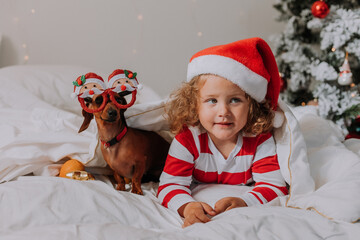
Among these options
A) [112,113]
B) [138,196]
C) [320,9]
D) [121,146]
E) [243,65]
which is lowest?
[138,196]

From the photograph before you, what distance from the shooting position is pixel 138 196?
929mm

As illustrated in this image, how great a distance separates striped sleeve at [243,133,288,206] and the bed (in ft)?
0.09

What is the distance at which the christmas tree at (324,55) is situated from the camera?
6.35 ft

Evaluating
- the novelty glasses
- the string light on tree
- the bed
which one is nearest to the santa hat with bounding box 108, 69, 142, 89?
the novelty glasses

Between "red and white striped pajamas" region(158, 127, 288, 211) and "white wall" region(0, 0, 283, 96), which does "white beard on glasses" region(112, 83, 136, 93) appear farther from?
"white wall" region(0, 0, 283, 96)

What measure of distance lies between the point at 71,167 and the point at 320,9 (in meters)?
1.70

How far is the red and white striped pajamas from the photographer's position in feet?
3.25

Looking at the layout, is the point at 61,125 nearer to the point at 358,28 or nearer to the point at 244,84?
the point at 244,84

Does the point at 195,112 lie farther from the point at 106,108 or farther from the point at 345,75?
the point at 345,75

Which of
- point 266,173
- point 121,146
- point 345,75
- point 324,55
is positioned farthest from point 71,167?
point 324,55

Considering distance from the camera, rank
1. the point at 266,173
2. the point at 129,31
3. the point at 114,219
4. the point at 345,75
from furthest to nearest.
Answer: the point at 129,31 < the point at 345,75 < the point at 266,173 < the point at 114,219

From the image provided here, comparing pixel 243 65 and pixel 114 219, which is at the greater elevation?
pixel 243 65

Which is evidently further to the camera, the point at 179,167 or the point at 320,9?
the point at 320,9

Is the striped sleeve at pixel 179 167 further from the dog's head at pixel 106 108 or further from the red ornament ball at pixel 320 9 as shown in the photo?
the red ornament ball at pixel 320 9
